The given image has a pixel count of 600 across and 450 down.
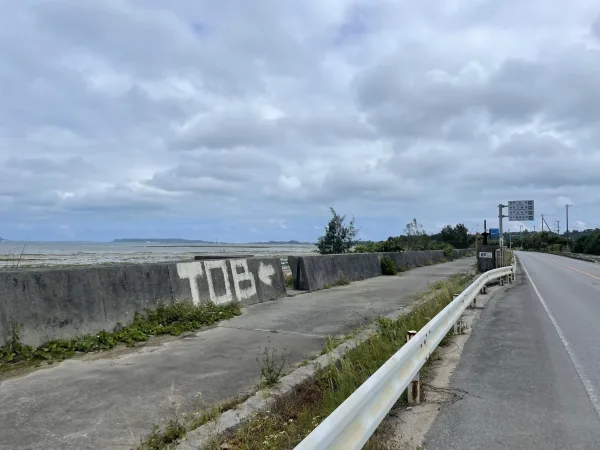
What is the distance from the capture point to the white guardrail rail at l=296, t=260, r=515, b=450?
2.70m

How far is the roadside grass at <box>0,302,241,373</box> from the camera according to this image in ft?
20.8

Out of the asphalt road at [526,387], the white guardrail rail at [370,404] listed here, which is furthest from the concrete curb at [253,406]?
the asphalt road at [526,387]

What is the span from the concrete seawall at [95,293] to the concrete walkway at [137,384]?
944mm

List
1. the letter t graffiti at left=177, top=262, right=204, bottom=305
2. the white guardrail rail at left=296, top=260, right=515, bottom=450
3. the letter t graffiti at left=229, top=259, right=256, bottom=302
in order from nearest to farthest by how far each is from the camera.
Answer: the white guardrail rail at left=296, top=260, right=515, bottom=450 → the letter t graffiti at left=177, top=262, right=204, bottom=305 → the letter t graffiti at left=229, top=259, right=256, bottom=302

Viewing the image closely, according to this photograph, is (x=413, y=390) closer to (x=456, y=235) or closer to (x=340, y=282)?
(x=340, y=282)

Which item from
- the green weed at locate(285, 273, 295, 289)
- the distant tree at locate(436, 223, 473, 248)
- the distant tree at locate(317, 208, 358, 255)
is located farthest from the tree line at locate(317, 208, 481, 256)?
the distant tree at locate(436, 223, 473, 248)

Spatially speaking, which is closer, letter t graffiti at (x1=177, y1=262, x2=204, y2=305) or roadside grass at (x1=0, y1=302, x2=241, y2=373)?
roadside grass at (x1=0, y1=302, x2=241, y2=373)

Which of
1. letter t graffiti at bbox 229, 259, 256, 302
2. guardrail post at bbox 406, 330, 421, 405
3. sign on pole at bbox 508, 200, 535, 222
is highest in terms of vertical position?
sign on pole at bbox 508, 200, 535, 222

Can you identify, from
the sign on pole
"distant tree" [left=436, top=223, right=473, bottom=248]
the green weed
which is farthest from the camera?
"distant tree" [left=436, top=223, right=473, bottom=248]

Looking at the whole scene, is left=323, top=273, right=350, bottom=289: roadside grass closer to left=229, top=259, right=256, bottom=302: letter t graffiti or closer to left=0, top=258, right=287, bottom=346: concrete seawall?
left=229, top=259, right=256, bottom=302: letter t graffiti

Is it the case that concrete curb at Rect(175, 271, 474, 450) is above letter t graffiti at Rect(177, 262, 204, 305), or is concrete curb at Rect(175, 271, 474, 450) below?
below

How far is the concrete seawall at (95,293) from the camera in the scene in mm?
6660

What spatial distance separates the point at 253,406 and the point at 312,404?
696 mm

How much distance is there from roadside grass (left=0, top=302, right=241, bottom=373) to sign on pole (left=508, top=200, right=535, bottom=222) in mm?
41105
